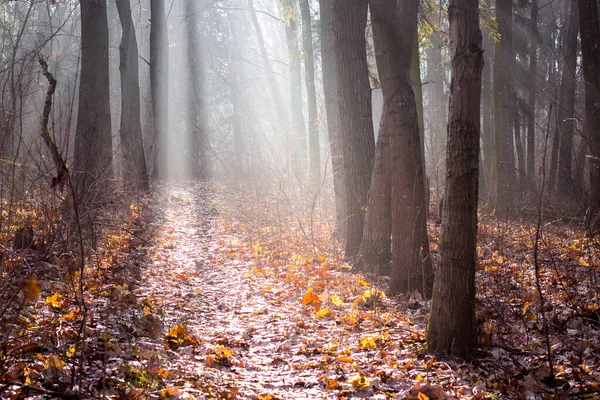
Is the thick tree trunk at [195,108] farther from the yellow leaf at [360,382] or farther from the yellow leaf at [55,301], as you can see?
the yellow leaf at [360,382]

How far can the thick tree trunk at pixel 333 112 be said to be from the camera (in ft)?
28.0

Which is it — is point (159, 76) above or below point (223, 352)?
above

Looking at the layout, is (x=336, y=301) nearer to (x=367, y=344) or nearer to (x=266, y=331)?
(x=266, y=331)

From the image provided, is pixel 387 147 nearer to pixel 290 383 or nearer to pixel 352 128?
pixel 352 128

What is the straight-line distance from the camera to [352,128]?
770 cm

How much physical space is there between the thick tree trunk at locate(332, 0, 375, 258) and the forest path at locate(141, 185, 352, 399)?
1933 millimetres

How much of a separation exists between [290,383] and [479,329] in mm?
1702

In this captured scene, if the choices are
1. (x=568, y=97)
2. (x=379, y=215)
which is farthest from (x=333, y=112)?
(x=568, y=97)

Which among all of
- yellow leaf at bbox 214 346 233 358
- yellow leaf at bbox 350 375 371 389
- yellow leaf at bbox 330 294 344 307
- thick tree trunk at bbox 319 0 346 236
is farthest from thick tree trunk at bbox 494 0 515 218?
yellow leaf at bbox 214 346 233 358

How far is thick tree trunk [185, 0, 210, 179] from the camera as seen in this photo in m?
23.8

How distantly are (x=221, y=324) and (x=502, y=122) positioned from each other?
9.98 meters

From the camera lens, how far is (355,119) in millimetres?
7723

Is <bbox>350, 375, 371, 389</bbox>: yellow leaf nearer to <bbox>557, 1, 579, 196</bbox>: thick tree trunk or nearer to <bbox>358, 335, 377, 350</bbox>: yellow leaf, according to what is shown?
<bbox>358, 335, 377, 350</bbox>: yellow leaf

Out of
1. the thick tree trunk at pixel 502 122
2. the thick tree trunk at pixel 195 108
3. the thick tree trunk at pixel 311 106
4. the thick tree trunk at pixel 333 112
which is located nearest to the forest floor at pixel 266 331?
the thick tree trunk at pixel 333 112
